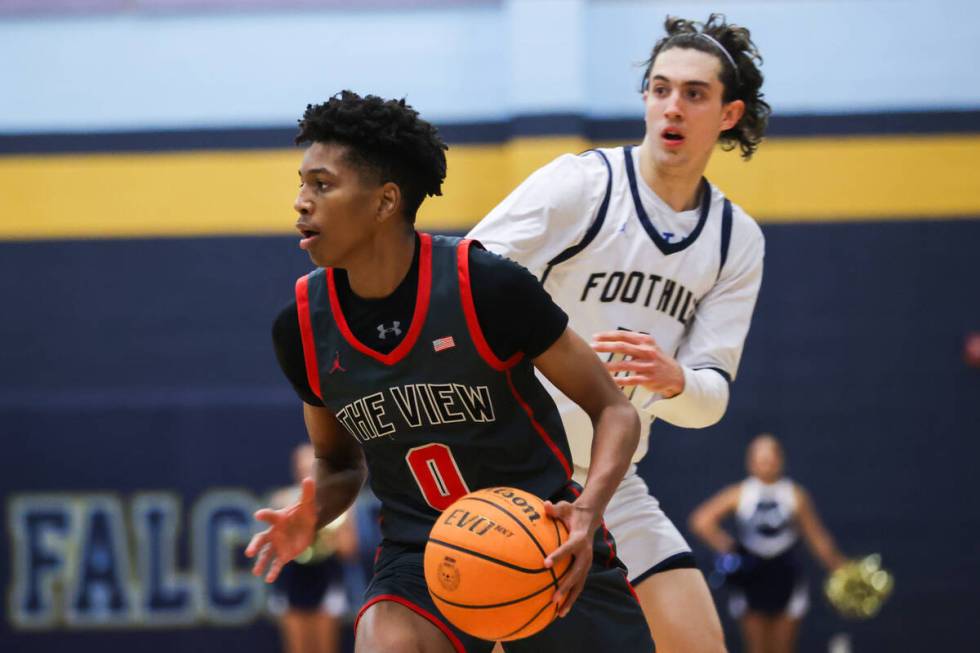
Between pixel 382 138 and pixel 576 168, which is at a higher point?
pixel 382 138

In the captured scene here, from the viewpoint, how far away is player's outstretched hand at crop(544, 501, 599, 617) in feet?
9.65

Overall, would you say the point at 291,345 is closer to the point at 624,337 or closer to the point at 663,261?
the point at 624,337

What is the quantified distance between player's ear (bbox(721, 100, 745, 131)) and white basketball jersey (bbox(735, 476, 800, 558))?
5.39 m

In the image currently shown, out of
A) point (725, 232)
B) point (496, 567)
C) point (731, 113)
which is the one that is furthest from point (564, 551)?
point (731, 113)

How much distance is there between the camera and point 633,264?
13.7 ft

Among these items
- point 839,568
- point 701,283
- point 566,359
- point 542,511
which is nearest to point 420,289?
point 566,359

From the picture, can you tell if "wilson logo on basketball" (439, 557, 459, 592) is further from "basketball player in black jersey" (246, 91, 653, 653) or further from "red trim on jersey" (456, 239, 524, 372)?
"red trim on jersey" (456, 239, 524, 372)

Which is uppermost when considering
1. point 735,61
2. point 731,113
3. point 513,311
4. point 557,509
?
point 735,61

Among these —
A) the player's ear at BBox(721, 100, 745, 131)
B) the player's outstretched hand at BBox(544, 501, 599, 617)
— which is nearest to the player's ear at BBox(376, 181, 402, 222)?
the player's outstretched hand at BBox(544, 501, 599, 617)

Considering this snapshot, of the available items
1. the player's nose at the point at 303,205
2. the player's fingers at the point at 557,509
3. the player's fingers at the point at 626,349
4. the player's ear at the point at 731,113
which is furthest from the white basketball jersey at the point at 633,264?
the player's fingers at the point at 557,509

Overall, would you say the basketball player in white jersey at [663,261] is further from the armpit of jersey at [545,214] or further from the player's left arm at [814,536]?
the player's left arm at [814,536]

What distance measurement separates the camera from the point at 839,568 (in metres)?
9.30

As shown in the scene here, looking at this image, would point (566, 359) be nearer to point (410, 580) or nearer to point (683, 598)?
point (410, 580)

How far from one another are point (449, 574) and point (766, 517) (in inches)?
265
